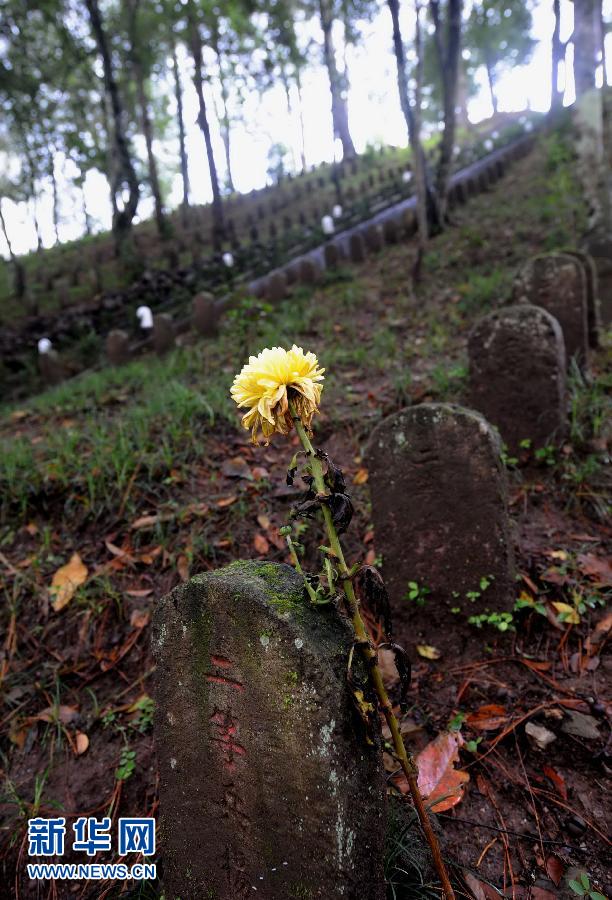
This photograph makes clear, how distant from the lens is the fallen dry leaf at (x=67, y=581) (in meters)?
2.90

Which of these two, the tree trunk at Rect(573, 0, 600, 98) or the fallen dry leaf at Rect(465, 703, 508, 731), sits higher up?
the tree trunk at Rect(573, 0, 600, 98)

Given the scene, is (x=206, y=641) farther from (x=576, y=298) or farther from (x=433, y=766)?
(x=576, y=298)

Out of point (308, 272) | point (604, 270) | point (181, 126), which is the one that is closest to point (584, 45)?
point (604, 270)

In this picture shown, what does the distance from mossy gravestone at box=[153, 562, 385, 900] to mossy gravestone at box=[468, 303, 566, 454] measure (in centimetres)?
256

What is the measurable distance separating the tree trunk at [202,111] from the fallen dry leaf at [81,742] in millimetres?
11456

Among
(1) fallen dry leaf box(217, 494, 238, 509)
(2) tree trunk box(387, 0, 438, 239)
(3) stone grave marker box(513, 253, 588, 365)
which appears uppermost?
(2) tree trunk box(387, 0, 438, 239)

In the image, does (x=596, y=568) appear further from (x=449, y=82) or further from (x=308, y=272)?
(x=449, y=82)

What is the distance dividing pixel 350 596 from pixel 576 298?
3.93m

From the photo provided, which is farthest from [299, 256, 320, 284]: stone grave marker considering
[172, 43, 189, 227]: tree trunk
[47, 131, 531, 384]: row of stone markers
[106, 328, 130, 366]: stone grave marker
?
[172, 43, 189, 227]: tree trunk

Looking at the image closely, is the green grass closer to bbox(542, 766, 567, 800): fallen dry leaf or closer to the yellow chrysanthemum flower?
bbox(542, 766, 567, 800): fallen dry leaf

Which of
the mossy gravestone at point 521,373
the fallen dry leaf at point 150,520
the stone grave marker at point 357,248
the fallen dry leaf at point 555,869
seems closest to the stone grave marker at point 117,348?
the stone grave marker at point 357,248

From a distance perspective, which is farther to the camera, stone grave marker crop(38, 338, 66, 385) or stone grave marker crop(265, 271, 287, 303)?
stone grave marker crop(265, 271, 287, 303)

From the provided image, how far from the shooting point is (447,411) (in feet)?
7.97

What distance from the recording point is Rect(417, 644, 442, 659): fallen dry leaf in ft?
7.79
